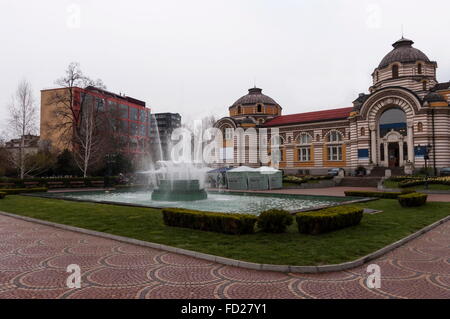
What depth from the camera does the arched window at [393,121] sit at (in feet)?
136

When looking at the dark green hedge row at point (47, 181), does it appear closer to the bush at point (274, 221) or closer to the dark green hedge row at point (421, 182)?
the bush at point (274, 221)

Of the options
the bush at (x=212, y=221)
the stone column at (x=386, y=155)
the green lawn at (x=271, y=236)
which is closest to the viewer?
the green lawn at (x=271, y=236)

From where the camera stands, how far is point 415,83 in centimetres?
4319

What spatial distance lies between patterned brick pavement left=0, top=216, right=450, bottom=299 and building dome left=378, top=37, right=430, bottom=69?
139 feet

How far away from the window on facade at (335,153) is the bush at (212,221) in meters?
42.3

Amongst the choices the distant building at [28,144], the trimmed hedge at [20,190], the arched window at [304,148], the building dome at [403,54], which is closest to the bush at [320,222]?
the trimmed hedge at [20,190]

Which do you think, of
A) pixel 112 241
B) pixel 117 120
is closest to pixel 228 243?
pixel 112 241

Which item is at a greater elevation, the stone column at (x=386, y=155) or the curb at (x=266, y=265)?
the stone column at (x=386, y=155)

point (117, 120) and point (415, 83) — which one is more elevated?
point (415, 83)

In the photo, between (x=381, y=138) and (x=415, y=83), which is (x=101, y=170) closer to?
(x=381, y=138)

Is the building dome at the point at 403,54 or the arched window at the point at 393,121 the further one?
→ the building dome at the point at 403,54

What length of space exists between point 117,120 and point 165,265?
1741 inches

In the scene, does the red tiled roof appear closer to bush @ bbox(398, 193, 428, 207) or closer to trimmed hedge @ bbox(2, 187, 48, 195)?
bush @ bbox(398, 193, 428, 207)
